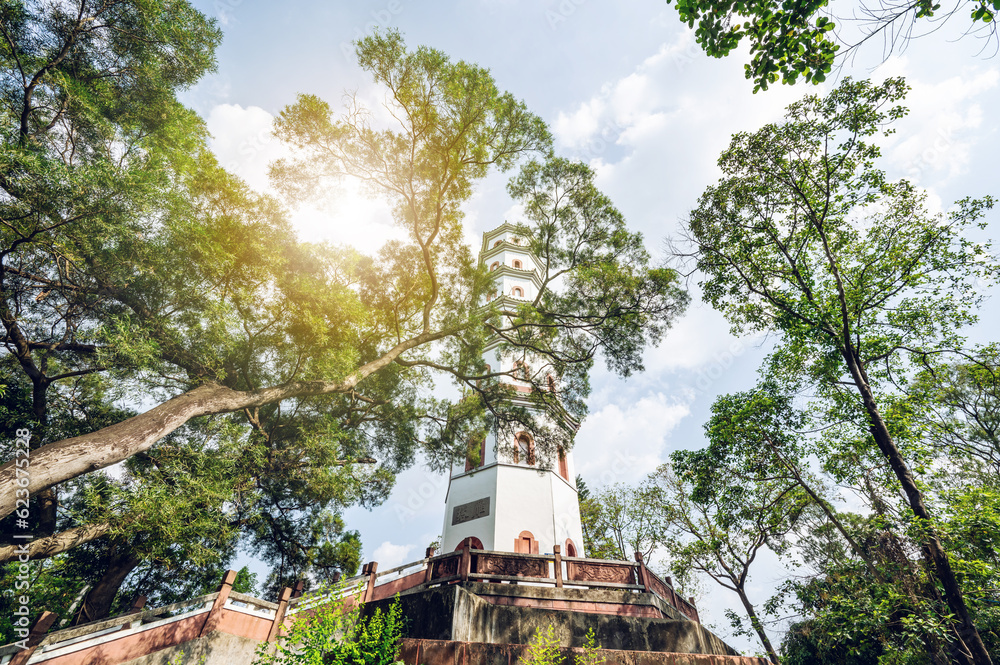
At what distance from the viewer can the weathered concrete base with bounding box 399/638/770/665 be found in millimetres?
5328

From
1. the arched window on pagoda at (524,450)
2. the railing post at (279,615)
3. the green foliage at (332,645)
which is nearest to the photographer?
the green foliage at (332,645)

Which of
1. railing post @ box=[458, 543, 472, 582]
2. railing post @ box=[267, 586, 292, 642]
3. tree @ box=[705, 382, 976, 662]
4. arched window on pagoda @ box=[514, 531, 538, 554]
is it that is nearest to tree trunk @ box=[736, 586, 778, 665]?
tree @ box=[705, 382, 976, 662]

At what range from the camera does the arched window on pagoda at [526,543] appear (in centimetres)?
1363

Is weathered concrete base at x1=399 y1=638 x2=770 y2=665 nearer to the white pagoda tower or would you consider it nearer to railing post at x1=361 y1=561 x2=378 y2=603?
railing post at x1=361 y1=561 x2=378 y2=603

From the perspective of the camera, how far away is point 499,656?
5469mm

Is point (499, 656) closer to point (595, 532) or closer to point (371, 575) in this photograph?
point (371, 575)

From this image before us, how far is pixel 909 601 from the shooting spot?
24.9 ft

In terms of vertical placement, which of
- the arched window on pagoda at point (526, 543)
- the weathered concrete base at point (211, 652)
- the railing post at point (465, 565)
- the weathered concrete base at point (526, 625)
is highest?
the arched window on pagoda at point (526, 543)

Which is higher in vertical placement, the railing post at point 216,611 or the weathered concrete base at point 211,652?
the railing post at point 216,611

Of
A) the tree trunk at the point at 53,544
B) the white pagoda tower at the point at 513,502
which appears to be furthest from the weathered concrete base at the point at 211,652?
the white pagoda tower at the point at 513,502

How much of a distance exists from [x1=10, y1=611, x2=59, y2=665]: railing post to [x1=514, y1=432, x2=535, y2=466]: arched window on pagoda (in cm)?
1148

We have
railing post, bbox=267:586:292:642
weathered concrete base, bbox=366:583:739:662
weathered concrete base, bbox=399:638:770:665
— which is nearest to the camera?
weathered concrete base, bbox=399:638:770:665

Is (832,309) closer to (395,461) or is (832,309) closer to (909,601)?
(909,601)

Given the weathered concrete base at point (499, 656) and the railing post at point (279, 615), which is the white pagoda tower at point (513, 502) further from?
the weathered concrete base at point (499, 656)
